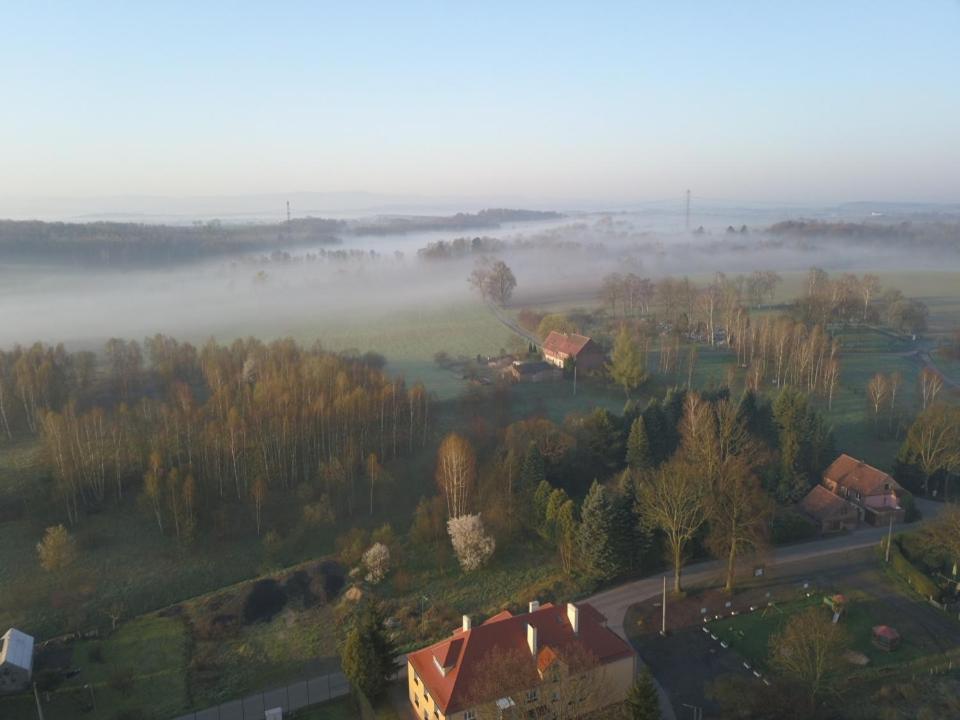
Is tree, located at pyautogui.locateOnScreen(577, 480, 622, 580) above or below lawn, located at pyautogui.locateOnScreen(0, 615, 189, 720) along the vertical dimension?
above

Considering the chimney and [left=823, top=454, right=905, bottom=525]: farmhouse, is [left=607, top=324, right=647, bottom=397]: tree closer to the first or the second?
[left=823, top=454, right=905, bottom=525]: farmhouse

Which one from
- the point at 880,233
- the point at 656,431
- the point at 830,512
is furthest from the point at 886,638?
the point at 880,233

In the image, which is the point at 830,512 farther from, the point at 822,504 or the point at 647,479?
the point at 647,479

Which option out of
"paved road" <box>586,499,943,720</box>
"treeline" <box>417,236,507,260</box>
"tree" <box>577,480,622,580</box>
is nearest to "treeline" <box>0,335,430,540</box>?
"tree" <box>577,480,622,580</box>

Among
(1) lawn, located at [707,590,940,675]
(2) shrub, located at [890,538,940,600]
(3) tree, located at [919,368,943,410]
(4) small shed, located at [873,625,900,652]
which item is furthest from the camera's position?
(3) tree, located at [919,368,943,410]

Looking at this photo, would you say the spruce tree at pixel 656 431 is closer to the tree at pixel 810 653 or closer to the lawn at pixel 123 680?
the tree at pixel 810 653

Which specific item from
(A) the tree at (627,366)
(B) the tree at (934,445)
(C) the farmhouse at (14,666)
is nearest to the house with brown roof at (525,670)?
(C) the farmhouse at (14,666)
